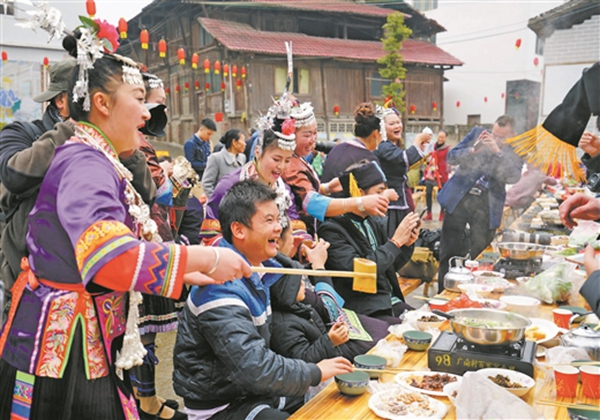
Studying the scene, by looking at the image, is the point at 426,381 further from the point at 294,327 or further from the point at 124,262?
the point at 124,262

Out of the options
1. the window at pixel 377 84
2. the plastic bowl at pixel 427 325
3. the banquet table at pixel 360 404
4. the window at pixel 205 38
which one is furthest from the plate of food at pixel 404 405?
the window at pixel 377 84

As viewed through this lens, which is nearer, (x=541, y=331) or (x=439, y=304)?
(x=541, y=331)

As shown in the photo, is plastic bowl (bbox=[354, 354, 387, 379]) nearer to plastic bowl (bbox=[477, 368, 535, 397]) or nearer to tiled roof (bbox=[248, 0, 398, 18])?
plastic bowl (bbox=[477, 368, 535, 397])

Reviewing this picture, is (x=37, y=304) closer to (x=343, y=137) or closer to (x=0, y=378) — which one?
(x=0, y=378)

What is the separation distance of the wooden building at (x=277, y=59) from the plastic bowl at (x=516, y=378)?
1500cm

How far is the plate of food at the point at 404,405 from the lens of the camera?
1570mm

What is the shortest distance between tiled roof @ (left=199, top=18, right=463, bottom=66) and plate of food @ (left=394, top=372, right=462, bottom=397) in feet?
49.7

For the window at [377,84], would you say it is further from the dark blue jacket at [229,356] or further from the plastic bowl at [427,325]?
the dark blue jacket at [229,356]

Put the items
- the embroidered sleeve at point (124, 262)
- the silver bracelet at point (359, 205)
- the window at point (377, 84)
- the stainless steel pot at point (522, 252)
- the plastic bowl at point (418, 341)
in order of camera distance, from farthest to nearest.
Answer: the window at point (377, 84)
the stainless steel pot at point (522, 252)
the silver bracelet at point (359, 205)
the plastic bowl at point (418, 341)
the embroidered sleeve at point (124, 262)

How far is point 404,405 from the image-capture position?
1.62m

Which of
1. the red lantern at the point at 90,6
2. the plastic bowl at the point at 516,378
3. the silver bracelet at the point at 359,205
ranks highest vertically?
the red lantern at the point at 90,6

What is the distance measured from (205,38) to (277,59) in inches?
110

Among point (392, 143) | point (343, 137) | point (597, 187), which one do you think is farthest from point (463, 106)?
point (597, 187)

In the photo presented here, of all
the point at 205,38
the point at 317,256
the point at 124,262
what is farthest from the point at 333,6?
the point at 124,262
